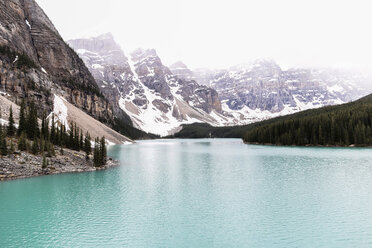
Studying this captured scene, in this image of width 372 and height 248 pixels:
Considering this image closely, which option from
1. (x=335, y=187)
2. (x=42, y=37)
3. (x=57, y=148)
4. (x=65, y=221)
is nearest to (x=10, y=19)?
(x=42, y=37)

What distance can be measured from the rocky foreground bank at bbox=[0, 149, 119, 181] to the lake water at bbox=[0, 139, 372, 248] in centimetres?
194

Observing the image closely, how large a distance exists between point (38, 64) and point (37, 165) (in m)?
113

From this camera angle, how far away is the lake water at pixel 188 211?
1706cm

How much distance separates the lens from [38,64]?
435 feet

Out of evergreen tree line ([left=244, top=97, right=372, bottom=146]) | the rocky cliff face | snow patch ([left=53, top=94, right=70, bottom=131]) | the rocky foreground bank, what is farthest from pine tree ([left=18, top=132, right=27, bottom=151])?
evergreen tree line ([left=244, top=97, right=372, bottom=146])

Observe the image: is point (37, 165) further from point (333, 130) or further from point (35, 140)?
point (333, 130)

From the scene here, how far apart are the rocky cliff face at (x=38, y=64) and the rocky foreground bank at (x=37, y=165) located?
5551 centimetres

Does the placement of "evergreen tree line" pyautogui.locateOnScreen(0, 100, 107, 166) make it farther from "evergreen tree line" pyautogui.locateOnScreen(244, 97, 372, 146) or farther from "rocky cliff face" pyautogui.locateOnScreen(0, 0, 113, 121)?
"evergreen tree line" pyautogui.locateOnScreen(244, 97, 372, 146)

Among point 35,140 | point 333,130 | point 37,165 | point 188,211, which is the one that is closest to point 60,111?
point 35,140

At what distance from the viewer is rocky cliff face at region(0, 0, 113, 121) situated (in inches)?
3858

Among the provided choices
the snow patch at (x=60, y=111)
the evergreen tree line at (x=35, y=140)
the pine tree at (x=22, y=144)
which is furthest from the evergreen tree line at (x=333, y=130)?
the pine tree at (x=22, y=144)

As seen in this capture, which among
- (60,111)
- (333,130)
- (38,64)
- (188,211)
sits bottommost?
(188,211)

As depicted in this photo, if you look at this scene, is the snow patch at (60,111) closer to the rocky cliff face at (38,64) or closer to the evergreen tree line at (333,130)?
→ the rocky cliff face at (38,64)

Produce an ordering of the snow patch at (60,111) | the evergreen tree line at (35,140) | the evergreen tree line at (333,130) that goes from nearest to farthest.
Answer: the evergreen tree line at (35,140) < the evergreen tree line at (333,130) < the snow patch at (60,111)
